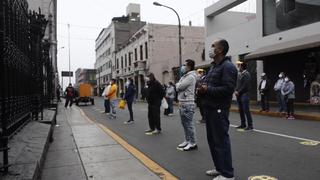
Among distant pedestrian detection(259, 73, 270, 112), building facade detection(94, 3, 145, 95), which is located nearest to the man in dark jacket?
distant pedestrian detection(259, 73, 270, 112)

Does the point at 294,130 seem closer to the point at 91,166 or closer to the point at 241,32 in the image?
the point at 91,166

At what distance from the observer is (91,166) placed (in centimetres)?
598

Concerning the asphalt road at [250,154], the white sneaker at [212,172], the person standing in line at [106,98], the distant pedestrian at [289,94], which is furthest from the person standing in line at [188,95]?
the person standing in line at [106,98]

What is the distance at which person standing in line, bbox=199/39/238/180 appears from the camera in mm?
4660

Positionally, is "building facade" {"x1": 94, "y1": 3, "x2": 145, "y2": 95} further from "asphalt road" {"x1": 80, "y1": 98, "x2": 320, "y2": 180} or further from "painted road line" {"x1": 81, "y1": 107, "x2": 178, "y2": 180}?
"painted road line" {"x1": 81, "y1": 107, "x2": 178, "y2": 180}

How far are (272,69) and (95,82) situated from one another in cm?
8808

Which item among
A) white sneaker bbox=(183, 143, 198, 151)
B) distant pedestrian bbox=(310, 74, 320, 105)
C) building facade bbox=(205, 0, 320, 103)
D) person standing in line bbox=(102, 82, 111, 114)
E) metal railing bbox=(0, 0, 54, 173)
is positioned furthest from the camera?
building facade bbox=(205, 0, 320, 103)

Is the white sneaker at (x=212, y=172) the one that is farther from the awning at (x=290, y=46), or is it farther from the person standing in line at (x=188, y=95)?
the awning at (x=290, y=46)

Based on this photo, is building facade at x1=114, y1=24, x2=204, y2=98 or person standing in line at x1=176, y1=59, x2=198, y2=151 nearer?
person standing in line at x1=176, y1=59, x2=198, y2=151

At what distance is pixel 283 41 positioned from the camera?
18.4 m

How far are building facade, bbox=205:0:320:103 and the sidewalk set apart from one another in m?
10.3

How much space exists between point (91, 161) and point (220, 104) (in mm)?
2794

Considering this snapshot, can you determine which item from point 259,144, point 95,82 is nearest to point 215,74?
point 259,144

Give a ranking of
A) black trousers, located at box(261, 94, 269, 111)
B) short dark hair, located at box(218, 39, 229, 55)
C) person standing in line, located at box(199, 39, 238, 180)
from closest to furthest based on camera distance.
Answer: person standing in line, located at box(199, 39, 238, 180), short dark hair, located at box(218, 39, 229, 55), black trousers, located at box(261, 94, 269, 111)
